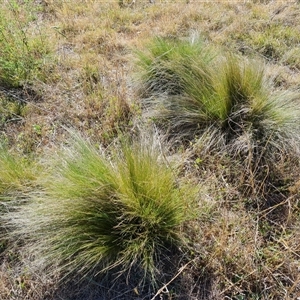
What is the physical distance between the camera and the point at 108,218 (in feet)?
5.59

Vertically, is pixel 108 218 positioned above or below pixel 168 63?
below

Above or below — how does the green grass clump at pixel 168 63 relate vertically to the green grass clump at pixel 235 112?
above

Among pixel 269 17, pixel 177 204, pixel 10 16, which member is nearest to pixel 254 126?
pixel 177 204

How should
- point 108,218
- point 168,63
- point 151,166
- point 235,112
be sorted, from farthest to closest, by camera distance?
point 168,63 < point 235,112 < point 151,166 < point 108,218

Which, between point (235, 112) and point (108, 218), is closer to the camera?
point (108, 218)

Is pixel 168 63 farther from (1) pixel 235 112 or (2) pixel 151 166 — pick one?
(2) pixel 151 166

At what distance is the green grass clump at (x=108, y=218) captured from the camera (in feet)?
5.44

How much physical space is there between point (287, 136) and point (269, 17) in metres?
2.19

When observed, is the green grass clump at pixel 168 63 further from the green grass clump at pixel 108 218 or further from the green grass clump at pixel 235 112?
the green grass clump at pixel 108 218

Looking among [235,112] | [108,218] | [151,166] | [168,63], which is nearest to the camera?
[108,218]

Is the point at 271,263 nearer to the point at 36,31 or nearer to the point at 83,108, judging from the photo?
the point at 83,108

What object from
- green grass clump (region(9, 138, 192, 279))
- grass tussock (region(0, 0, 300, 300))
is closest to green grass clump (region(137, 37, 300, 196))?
grass tussock (region(0, 0, 300, 300))

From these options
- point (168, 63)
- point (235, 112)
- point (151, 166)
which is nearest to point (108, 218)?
point (151, 166)

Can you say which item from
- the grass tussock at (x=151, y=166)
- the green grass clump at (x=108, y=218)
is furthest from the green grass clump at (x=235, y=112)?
the green grass clump at (x=108, y=218)
